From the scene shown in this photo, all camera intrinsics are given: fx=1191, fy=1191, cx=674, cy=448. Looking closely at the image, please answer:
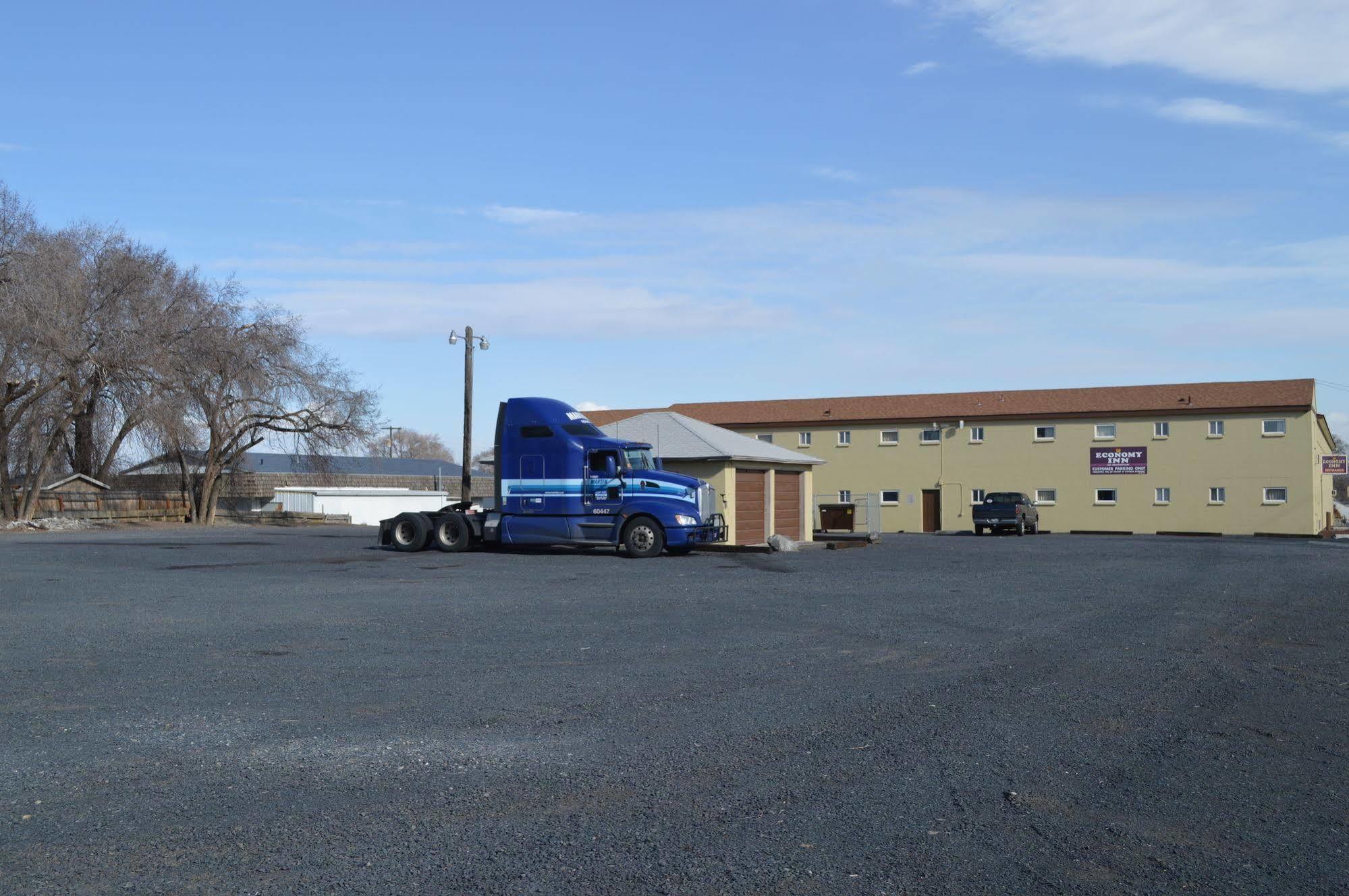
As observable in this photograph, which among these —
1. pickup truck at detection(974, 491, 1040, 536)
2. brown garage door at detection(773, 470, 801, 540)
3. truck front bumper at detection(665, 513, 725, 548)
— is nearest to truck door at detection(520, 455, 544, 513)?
truck front bumper at detection(665, 513, 725, 548)

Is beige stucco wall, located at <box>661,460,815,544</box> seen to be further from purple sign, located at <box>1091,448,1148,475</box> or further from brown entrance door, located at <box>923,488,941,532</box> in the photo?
purple sign, located at <box>1091,448,1148,475</box>

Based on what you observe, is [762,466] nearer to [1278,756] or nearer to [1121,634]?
[1121,634]

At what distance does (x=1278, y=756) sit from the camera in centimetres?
741

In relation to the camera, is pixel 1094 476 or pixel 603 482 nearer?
pixel 603 482

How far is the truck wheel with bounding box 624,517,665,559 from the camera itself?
25.9 metres

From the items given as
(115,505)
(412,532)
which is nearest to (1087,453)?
A: (412,532)

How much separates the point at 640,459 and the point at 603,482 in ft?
3.43

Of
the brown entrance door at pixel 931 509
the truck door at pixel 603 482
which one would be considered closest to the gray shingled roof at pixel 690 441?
the truck door at pixel 603 482

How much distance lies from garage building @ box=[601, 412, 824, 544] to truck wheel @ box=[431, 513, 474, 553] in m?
5.99

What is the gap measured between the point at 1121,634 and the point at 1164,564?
1297 cm

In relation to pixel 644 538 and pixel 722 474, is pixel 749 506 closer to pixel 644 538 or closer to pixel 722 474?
pixel 722 474

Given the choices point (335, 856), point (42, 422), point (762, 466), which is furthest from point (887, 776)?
point (42, 422)

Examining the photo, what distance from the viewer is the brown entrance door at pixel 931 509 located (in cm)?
5703

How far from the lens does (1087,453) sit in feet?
178
